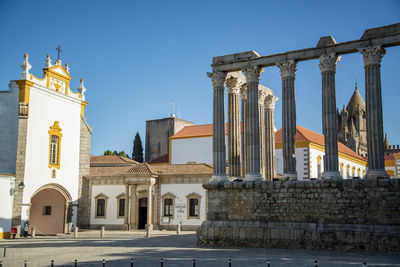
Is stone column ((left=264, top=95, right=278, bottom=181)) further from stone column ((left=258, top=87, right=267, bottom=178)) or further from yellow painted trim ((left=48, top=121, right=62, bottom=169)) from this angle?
yellow painted trim ((left=48, top=121, right=62, bottom=169))

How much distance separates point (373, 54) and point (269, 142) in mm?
8205

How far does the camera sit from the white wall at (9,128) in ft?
93.3

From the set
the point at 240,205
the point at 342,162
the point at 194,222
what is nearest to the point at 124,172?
the point at 194,222

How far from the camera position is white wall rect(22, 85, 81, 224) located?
95.9ft

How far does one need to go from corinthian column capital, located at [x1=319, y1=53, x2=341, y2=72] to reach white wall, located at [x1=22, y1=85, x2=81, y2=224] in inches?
763

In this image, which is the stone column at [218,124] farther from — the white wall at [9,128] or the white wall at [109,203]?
the white wall at [109,203]

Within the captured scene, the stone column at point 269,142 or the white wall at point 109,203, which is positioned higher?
the stone column at point 269,142

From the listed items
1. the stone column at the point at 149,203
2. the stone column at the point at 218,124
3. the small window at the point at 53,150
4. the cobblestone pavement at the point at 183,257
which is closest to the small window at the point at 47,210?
the small window at the point at 53,150

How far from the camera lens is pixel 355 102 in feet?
290

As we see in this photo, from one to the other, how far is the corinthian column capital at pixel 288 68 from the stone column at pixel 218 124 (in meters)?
3.22

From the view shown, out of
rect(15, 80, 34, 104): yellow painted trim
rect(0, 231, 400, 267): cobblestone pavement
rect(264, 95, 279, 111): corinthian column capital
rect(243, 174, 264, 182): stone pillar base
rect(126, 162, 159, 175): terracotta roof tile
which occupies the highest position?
rect(15, 80, 34, 104): yellow painted trim

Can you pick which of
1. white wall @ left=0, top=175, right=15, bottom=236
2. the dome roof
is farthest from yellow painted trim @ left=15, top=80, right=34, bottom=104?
the dome roof

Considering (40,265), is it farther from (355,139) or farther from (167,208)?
(355,139)

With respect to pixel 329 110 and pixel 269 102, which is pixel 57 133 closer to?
pixel 269 102
